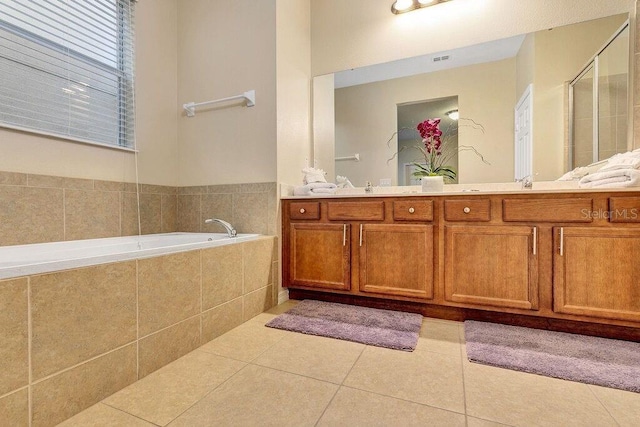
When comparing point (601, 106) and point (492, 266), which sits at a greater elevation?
point (601, 106)

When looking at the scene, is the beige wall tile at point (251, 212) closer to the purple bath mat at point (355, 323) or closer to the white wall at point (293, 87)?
the white wall at point (293, 87)

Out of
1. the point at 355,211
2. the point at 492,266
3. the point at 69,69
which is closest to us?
the point at 492,266

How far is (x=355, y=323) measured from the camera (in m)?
1.82

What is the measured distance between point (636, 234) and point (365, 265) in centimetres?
139

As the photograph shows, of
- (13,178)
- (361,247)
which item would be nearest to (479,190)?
(361,247)

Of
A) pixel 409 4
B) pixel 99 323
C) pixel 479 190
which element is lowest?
pixel 99 323

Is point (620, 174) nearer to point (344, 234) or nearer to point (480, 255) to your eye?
point (480, 255)

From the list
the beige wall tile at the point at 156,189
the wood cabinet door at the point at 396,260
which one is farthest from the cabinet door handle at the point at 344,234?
the beige wall tile at the point at 156,189

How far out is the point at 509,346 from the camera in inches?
59.1

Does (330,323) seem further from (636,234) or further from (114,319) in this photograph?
(636,234)

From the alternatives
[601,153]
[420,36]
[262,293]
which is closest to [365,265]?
[262,293]

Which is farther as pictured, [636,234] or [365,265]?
[365,265]

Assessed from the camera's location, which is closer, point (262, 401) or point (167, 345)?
point (262, 401)

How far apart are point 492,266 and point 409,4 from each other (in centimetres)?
201
